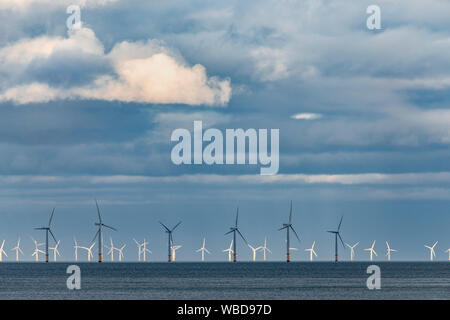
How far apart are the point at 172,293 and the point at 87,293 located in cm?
1675
